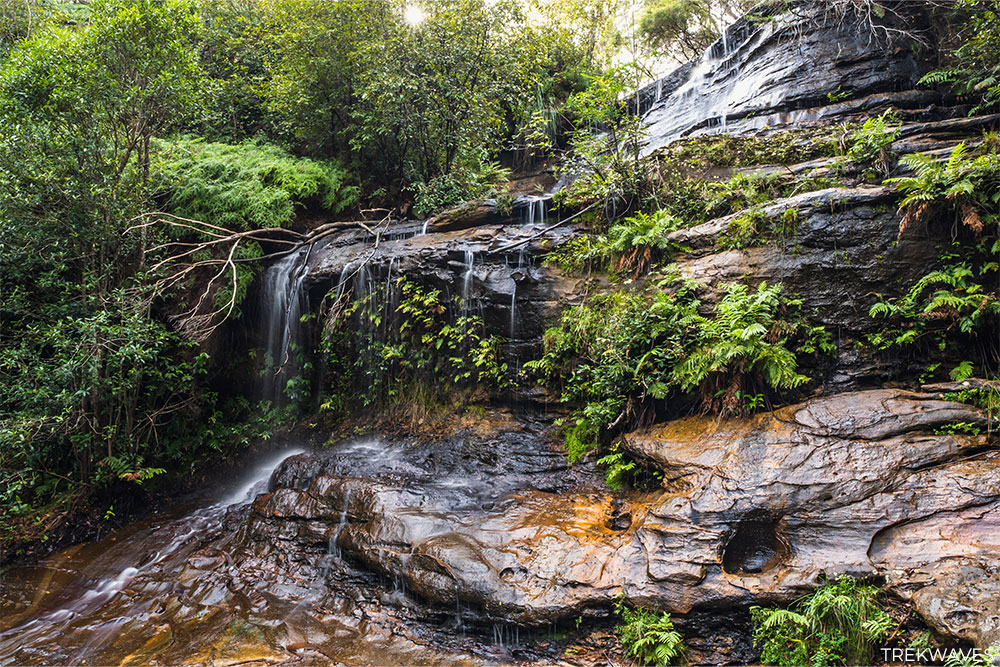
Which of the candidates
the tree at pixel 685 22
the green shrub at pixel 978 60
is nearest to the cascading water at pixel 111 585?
the green shrub at pixel 978 60

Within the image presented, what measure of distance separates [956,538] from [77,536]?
393 inches

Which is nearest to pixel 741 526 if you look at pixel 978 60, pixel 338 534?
pixel 338 534

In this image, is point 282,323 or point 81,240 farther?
point 282,323

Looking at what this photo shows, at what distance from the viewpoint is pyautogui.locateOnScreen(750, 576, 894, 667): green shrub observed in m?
3.29

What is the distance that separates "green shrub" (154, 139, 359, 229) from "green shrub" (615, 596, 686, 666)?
9071 mm

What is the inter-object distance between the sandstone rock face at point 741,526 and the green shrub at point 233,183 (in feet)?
21.4

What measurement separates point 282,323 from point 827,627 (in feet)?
30.0

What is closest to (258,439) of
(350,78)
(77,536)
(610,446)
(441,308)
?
(77,536)

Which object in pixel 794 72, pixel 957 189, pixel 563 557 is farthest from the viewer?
pixel 794 72

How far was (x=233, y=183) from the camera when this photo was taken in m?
9.34

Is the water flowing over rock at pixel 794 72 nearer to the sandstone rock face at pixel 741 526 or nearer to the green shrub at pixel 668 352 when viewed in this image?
the green shrub at pixel 668 352

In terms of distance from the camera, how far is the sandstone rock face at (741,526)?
361cm

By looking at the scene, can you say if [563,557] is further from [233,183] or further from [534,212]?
[233,183]

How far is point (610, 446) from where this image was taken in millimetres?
6113
